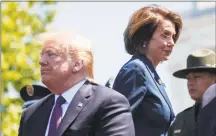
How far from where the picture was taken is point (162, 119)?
20.5ft

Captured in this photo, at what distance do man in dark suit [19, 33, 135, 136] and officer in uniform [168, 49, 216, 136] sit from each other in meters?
1.37

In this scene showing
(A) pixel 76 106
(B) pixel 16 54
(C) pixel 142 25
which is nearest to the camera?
(A) pixel 76 106

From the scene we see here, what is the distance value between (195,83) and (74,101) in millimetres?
2776

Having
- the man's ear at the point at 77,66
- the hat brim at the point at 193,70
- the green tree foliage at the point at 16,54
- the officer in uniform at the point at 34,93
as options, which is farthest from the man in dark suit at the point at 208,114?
the green tree foliage at the point at 16,54

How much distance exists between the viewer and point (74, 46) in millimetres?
5715

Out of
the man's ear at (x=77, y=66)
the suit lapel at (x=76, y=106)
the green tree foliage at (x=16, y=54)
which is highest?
the man's ear at (x=77, y=66)

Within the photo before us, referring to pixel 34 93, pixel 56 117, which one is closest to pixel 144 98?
pixel 56 117

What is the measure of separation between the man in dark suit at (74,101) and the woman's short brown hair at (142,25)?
36.5 inches

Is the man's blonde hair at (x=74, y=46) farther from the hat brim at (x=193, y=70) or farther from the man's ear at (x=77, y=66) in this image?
the hat brim at (x=193, y=70)

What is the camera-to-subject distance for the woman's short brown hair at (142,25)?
6641mm

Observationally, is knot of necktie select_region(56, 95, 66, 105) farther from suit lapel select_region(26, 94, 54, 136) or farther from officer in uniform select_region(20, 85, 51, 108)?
officer in uniform select_region(20, 85, 51, 108)

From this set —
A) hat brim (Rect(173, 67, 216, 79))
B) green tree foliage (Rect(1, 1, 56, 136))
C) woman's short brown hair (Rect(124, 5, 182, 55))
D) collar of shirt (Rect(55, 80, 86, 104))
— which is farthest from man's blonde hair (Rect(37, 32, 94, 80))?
green tree foliage (Rect(1, 1, 56, 136))

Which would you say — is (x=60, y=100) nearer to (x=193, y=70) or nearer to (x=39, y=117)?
(x=39, y=117)

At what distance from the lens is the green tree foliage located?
49.4 feet
